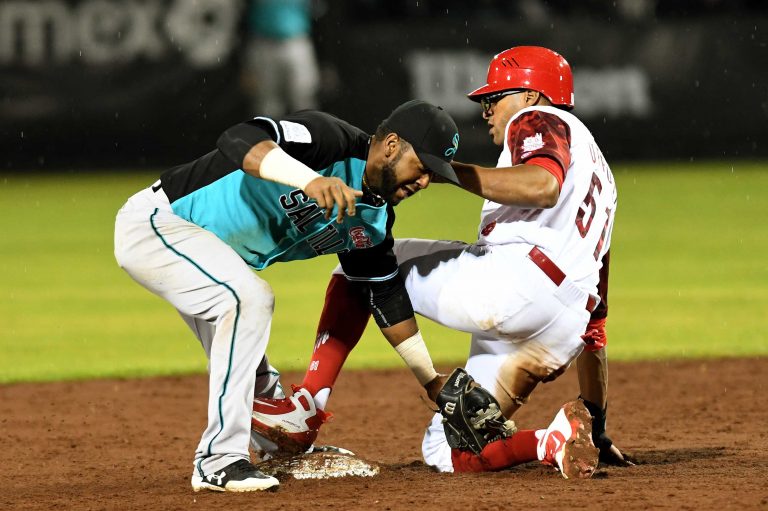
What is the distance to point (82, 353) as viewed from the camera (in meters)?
8.89

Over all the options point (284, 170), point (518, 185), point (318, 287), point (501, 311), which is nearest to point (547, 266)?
point (501, 311)

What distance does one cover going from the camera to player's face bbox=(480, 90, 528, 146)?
5.70m

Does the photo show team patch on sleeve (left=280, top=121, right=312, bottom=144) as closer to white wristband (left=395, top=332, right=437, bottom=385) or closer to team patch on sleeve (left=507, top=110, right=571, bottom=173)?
team patch on sleeve (left=507, top=110, right=571, bottom=173)

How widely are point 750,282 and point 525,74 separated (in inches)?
236

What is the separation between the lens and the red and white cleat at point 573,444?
502 centimetres

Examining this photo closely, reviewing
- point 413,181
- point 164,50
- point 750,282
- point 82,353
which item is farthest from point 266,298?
point 164,50

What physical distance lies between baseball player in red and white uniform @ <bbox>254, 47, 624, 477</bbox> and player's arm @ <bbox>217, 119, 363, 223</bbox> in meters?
0.80

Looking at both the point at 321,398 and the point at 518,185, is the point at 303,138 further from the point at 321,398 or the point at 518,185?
the point at 321,398

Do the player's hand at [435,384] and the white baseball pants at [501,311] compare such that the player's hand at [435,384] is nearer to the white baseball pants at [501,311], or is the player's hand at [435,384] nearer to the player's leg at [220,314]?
the white baseball pants at [501,311]

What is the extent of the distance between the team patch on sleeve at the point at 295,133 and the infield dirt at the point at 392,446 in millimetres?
1415

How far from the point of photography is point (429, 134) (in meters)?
4.96

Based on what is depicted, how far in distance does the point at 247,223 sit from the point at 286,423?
3.05 feet

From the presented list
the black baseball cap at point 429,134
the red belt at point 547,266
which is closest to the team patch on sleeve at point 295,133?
the black baseball cap at point 429,134

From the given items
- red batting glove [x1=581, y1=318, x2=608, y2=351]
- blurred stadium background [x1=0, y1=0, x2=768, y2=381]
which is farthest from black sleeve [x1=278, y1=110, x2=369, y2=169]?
blurred stadium background [x1=0, y1=0, x2=768, y2=381]
